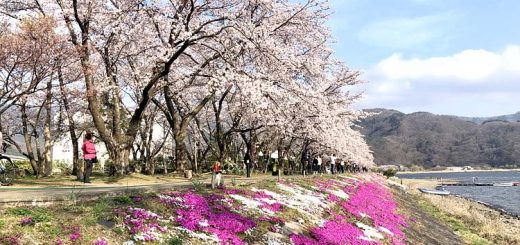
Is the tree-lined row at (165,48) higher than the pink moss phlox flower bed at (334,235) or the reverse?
higher

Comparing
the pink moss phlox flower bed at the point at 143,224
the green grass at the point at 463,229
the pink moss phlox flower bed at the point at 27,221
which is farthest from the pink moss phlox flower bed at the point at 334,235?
the green grass at the point at 463,229

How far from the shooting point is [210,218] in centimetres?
1266

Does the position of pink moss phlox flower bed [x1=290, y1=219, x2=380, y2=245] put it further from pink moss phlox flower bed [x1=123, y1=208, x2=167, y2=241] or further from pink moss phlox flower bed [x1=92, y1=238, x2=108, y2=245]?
pink moss phlox flower bed [x1=92, y1=238, x2=108, y2=245]

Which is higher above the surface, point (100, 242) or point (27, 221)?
point (27, 221)

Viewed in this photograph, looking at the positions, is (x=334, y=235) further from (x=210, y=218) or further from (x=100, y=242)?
(x=100, y=242)

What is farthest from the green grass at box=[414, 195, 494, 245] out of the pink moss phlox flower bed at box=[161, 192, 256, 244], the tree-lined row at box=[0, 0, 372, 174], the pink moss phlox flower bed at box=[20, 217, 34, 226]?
the pink moss phlox flower bed at box=[20, 217, 34, 226]

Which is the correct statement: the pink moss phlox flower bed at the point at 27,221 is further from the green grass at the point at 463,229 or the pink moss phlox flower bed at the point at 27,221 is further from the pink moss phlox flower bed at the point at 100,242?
the green grass at the point at 463,229

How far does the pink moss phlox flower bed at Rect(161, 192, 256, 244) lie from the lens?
11.7 m

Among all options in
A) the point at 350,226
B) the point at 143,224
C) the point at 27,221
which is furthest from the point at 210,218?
the point at 350,226

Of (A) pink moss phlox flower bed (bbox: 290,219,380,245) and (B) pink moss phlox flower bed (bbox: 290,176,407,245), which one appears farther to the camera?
(B) pink moss phlox flower bed (bbox: 290,176,407,245)

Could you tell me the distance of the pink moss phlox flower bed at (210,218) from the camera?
1166 centimetres

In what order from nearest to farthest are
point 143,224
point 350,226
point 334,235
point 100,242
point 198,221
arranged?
point 100,242 < point 143,224 < point 198,221 < point 334,235 < point 350,226

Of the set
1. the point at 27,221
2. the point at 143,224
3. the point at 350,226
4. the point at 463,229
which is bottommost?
the point at 463,229

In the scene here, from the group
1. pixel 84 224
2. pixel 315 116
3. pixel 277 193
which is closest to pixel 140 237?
pixel 84 224
